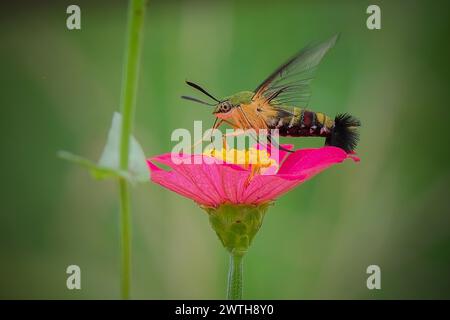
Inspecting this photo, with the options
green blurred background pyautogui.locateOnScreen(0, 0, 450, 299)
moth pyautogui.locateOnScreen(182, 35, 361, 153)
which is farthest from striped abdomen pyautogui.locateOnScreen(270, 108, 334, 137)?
green blurred background pyautogui.locateOnScreen(0, 0, 450, 299)

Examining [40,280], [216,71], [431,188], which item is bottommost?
[40,280]

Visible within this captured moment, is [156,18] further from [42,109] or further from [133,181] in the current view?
[133,181]

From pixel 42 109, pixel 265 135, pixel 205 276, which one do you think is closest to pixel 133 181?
pixel 265 135

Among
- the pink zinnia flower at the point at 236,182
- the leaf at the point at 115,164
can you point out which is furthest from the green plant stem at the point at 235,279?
→ the leaf at the point at 115,164

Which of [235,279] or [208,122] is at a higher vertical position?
[208,122]

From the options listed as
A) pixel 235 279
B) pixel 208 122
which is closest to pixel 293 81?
pixel 235 279

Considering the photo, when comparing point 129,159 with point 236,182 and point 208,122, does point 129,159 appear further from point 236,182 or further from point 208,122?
point 208,122
